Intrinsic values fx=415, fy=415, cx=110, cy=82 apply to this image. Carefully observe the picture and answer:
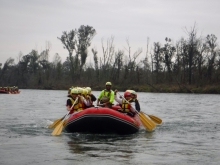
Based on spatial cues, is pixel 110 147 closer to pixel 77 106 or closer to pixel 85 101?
pixel 77 106

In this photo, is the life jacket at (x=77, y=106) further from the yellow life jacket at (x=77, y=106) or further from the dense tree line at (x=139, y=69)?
the dense tree line at (x=139, y=69)

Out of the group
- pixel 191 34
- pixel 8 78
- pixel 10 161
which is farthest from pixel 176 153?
pixel 8 78

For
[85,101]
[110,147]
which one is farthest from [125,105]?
[110,147]

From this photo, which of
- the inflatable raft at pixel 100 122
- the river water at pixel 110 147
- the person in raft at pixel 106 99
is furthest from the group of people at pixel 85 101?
the river water at pixel 110 147

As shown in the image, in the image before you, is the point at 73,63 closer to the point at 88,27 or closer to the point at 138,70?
the point at 88,27

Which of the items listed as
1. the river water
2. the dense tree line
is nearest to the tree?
the dense tree line

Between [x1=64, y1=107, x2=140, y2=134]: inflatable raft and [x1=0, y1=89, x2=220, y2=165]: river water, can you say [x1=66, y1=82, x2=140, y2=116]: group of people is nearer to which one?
[x1=64, y1=107, x2=140, y2=134]: inflatable raft

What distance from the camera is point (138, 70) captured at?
183 ft

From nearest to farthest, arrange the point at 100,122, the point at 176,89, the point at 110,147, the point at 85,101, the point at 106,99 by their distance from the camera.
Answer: the point at 110,147
the point at 100,122
the point at 106,99
the point at 85,101
the point at 176,89

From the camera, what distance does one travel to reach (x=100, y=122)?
11.1 metres

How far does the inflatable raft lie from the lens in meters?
11.0

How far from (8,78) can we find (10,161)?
69.5 m

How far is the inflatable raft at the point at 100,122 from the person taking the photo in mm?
11016

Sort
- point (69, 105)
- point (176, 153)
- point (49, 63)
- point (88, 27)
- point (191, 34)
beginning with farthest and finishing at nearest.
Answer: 1. point (49, 63)
2. point (88, 27)
3. point (191, 34)
4. point (69, 105)
5. point (176, 153)
